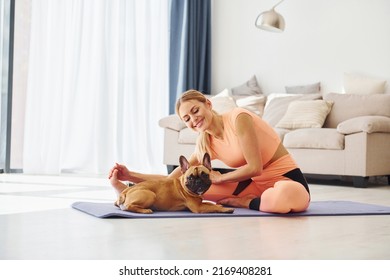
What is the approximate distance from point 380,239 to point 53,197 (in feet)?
6.01

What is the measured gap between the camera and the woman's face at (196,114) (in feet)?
7.95

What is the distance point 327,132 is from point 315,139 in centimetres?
11

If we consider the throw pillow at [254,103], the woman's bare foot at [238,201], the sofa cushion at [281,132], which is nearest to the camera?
the woman's bare foot at [238,201]

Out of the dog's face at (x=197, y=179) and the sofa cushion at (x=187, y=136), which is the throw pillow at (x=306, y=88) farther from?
the dog's face at (x=197, y=179)

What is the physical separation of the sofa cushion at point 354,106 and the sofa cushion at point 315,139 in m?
0.49

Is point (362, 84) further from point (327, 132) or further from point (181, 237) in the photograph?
point (181, 237)

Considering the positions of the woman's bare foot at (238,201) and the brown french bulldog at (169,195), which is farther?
the woman's bare foot at (238,201)

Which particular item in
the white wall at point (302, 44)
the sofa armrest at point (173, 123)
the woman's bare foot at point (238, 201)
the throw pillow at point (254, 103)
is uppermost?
the white wall at point (302, 44)

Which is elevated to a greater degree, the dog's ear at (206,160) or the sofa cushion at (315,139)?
the sofa cushion at (315,139)

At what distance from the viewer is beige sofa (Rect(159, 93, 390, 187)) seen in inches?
170

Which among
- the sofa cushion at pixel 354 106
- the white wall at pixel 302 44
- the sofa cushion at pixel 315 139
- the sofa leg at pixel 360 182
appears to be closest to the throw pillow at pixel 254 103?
the white wall at pixel 302 44
